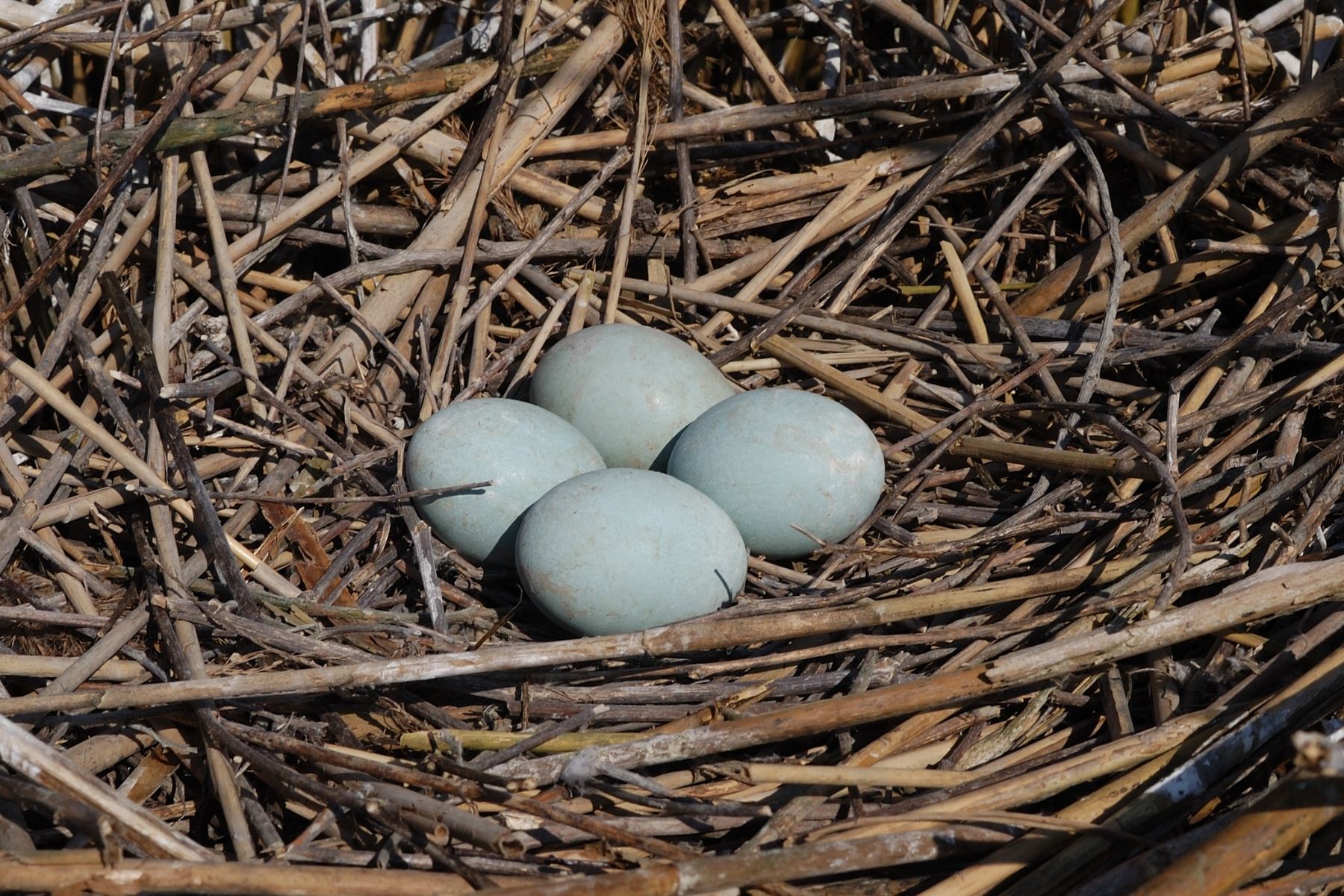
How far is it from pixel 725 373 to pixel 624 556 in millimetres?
702

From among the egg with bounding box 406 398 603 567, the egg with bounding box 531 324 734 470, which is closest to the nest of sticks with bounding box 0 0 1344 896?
the egg with bounding box 406 398 603 567

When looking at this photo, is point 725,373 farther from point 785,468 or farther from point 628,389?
point 785,468

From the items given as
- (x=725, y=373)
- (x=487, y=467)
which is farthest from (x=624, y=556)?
(x=725, y=373)

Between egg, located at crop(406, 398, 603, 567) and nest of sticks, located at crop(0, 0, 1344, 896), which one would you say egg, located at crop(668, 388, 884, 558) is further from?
egg, located at crop(406, 398, 603, 567)

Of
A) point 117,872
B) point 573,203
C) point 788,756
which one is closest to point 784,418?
point 788,756

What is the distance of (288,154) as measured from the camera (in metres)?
2.33

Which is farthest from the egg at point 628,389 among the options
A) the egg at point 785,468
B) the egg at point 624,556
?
the egg at point 624,556

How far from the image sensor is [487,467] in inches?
83.9

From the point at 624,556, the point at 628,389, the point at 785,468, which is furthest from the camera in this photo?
the point at 628,389

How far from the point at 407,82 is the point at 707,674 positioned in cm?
140

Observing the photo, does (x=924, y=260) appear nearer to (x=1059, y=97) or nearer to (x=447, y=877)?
(x=1059, y=97)

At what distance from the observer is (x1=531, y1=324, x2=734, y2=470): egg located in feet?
7.48

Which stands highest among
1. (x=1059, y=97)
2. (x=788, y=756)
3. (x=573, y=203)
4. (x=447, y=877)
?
(x=1059, y=97)

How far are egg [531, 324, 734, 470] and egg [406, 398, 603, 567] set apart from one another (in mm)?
117
